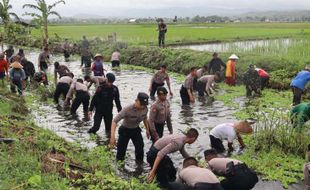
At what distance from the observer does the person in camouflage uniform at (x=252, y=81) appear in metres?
16.2

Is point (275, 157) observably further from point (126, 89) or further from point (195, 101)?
point (126, 89)

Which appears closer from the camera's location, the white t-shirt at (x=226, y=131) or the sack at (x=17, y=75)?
the white t-shirt at (x=226, y=131)

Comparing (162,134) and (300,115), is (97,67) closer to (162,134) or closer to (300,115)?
(162,134)

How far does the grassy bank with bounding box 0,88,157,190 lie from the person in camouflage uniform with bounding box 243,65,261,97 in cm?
812

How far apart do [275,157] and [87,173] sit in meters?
4.29

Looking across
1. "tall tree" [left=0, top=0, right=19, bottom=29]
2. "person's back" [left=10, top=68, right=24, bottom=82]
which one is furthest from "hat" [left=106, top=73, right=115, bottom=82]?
"tall tree" [left=0, top=0, right=19, bottom=29]

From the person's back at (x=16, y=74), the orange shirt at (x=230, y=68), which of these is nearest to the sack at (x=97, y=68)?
the person's back at (x=16, y=74)

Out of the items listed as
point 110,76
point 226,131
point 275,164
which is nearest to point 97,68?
point 110,76

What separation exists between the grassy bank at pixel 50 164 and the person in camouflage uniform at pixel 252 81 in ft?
26.6

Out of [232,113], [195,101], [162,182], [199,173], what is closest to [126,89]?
[195,101]

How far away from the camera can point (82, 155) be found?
352 inches

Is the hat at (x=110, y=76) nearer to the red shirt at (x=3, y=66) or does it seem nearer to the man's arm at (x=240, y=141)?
the man's arm at (x=240, y=141)

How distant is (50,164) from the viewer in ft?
24.4

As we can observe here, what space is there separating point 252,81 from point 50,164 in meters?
10.7
